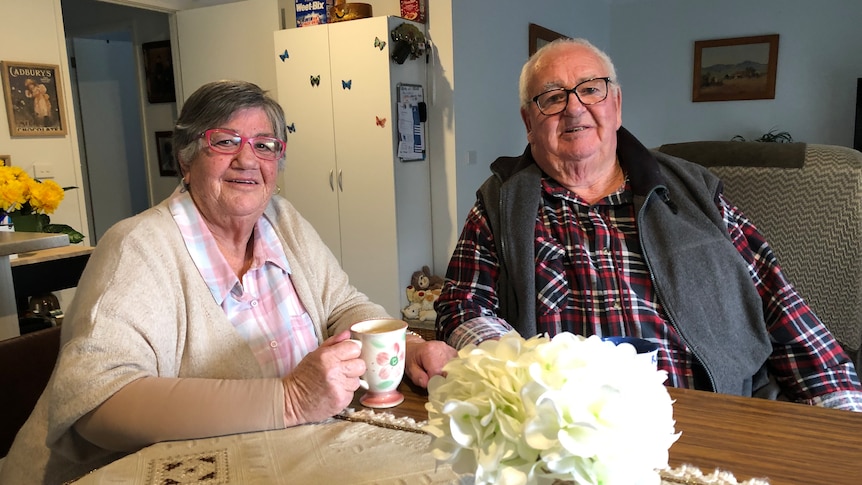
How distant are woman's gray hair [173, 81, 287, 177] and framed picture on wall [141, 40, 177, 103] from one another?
3.75 meters

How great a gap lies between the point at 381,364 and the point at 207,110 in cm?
57

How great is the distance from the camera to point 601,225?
1.40 meters

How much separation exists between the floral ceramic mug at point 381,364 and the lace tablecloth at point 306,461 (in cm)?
7

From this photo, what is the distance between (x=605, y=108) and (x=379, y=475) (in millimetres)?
1061

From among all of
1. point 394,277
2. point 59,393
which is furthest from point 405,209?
point 59,393

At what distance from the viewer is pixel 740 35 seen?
19.1 ft

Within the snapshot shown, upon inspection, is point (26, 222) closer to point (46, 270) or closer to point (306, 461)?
point (46, 270)

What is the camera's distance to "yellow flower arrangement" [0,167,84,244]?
207 cm

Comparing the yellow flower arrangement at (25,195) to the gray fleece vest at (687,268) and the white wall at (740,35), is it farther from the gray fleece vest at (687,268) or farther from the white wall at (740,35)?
the white wall at (740,35)

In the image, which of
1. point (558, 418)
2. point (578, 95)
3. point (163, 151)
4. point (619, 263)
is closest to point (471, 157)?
point (163, 151)

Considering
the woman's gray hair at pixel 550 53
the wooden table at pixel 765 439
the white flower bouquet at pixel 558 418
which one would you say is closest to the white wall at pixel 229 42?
the woman's gray hair at pixel 550 53

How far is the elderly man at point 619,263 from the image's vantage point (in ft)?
4.31

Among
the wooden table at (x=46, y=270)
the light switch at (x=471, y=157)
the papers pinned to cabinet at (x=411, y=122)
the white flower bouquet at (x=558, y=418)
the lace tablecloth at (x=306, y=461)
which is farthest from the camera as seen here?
the light switch at (x=471, y=157)

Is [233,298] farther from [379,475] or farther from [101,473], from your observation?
[379,475]
